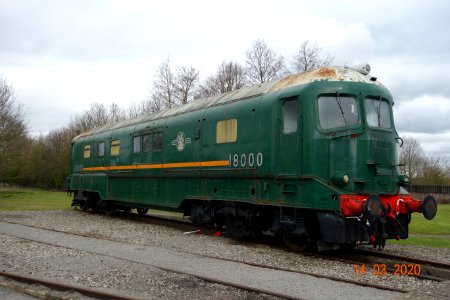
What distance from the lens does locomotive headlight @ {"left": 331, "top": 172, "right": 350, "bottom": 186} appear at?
890 cm

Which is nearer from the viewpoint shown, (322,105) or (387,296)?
(387,296)

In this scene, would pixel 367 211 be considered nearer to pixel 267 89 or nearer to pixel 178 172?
pixel 267 89

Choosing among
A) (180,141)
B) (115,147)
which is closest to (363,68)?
(180,141)

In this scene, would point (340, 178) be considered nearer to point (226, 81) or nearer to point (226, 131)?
point (226, 131)

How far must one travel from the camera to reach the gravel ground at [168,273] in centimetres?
689

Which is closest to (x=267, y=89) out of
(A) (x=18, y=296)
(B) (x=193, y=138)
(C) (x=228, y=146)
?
(C) (x=228, y=146)

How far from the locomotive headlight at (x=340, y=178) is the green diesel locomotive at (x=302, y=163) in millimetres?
21

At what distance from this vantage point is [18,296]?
6.55 m

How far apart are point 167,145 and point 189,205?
80.6 inches

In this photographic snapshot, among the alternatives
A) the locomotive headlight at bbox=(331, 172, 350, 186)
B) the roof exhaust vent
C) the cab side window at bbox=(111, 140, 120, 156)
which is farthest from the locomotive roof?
the cab side window at bbox=(111, 140, 120, 156)

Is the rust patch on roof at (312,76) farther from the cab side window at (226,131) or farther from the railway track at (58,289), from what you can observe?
the railway track at (58,289)

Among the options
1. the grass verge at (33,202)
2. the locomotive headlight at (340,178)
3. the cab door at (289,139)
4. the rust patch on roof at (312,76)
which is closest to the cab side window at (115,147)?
the rust patch on roof at (312,76)

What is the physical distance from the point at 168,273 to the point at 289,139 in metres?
3.85

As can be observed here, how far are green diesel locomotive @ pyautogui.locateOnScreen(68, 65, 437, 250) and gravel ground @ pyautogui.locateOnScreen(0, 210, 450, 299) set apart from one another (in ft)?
2.28
